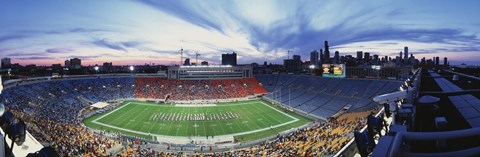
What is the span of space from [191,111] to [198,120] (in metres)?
7.70

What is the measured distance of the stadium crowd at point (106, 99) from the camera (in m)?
23.0

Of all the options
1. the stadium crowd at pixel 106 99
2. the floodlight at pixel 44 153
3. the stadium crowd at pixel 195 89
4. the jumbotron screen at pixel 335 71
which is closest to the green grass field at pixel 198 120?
the stadium crowd at pixel 106 99

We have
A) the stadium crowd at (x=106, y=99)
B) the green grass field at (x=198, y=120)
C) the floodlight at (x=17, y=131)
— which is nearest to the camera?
the floodlight at (x=17, y=131)

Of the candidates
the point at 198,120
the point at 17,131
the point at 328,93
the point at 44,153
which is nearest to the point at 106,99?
the point at 198,120

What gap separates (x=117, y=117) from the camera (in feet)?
141

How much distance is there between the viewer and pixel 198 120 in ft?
136

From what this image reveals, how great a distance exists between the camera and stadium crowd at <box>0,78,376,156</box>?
75.5ft

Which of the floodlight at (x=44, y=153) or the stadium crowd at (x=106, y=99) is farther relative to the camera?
the stadium crowd at (x=106, y=99)

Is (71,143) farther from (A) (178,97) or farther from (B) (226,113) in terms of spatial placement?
(A) (178,97)

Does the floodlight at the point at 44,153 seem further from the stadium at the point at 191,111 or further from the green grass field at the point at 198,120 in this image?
the green grass field at the point at 198,120

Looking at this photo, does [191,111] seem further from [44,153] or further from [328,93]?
[44,153]

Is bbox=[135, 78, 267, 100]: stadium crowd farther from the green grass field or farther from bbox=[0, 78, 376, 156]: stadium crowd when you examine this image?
the green grass field

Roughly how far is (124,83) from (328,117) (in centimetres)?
4987

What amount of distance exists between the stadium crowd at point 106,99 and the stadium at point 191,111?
0.13 m
